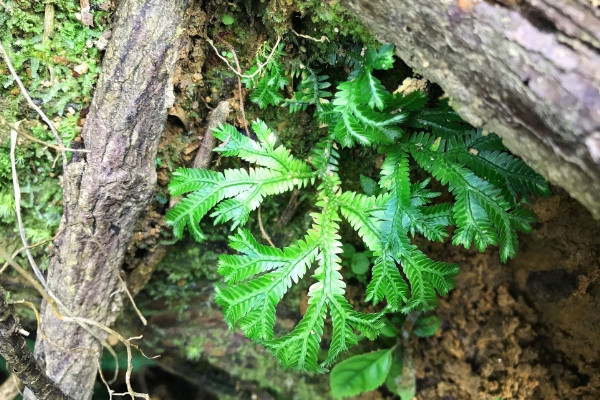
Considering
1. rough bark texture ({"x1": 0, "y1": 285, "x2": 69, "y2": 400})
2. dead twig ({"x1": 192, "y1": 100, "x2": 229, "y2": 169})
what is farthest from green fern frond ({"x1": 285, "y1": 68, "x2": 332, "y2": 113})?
rough bark texture ({"x1": 0, "y1": 285, "x2": 69, "y2": 400})

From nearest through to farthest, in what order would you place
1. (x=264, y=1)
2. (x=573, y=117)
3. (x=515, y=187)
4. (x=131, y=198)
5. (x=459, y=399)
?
(x=573, y=117), (x=515, y=187), (x=264, y=1), (x=131, y=198), (x=459, y=399)

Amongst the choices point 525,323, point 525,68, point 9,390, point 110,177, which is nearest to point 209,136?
point 110,177

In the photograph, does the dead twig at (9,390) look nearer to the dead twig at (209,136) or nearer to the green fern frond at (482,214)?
the dead twig at (209,136)

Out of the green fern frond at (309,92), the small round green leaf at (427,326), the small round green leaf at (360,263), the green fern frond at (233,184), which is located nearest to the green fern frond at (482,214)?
the green fern frond at (309,92)

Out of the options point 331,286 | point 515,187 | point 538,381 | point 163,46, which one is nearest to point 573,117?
point 515,187

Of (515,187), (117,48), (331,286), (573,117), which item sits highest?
(573,117)

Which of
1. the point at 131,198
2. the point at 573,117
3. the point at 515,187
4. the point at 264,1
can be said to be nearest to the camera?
the point at 573,117

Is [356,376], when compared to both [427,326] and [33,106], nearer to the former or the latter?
[427,326]

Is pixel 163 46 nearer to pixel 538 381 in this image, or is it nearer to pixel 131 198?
pixel 131 198
